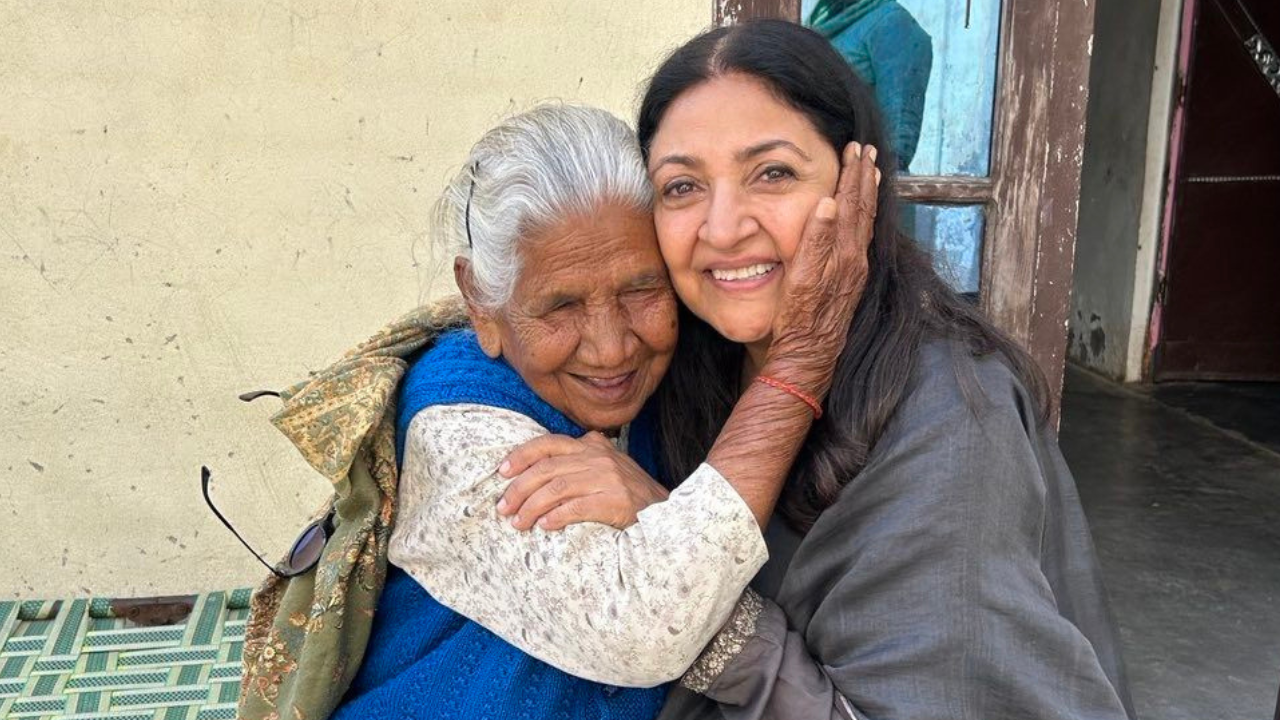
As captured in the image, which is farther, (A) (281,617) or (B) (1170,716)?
(B) (1170,716)

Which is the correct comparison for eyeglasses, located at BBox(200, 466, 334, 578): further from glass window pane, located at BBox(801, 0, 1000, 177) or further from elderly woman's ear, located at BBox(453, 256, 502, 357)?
glass window pane, located at BBox(801, 0, 1000, 177)

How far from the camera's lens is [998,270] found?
3557 mm

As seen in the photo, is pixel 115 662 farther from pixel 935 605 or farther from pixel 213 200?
pixel 935 605

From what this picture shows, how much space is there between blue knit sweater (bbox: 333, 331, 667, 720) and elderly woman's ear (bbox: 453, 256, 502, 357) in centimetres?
2

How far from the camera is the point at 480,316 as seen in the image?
1.91 m

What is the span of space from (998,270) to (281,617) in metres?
2.46

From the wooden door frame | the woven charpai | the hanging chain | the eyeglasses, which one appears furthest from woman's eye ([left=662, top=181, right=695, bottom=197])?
the hanging chain

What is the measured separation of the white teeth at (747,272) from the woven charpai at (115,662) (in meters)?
2.46

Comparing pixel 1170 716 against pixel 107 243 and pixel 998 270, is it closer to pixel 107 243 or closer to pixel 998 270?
pixel 998 270

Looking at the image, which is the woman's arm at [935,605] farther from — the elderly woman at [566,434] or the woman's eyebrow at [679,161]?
the woman's eyebrow at [679,161]

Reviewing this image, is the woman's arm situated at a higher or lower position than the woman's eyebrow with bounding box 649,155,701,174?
lower

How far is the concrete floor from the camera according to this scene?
149 inches

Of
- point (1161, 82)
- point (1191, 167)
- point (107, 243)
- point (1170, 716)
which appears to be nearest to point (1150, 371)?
point (1191, 167)

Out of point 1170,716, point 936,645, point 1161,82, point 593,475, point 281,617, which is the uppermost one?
point 1161,82
